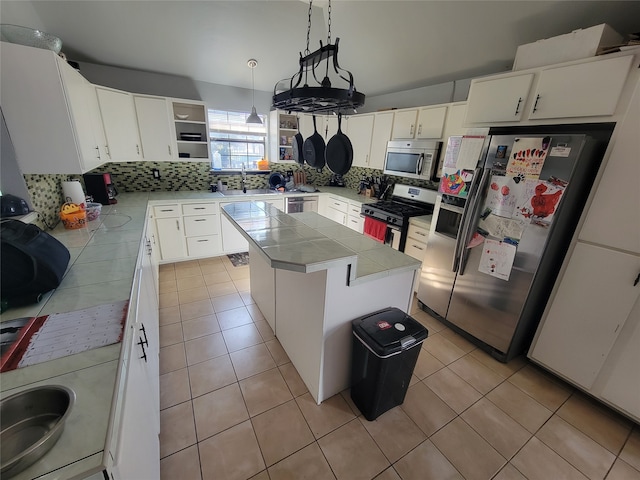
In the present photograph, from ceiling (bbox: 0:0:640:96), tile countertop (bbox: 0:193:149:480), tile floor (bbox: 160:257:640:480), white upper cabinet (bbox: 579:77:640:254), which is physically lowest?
tile floor (bbox: 160:257:640:480)

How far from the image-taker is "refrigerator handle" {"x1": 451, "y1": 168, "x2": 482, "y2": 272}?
208 cm

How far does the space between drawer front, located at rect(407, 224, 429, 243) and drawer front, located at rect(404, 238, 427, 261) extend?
0.05 meters

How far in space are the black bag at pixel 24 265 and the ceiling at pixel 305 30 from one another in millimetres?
1664

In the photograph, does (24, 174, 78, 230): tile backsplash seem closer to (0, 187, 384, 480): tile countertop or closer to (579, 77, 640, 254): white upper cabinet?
(0, 187, 384, 480): tile countertop

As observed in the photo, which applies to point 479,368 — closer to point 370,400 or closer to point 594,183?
point 370,400

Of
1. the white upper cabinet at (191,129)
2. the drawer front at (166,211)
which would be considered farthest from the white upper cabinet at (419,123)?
the drawer front at (166,211)

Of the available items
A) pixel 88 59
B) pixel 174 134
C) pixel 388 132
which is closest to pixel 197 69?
pixel 174 134

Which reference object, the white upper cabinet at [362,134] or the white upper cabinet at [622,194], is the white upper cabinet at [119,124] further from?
the white upper cabinet at [622,194]

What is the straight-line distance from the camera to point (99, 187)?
2906mm

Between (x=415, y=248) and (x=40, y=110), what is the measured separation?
128 inches

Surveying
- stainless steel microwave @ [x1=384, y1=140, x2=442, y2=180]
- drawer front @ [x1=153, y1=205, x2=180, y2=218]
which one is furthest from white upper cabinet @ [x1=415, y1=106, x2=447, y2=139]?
drawer front @ [x1=153, y1=205, x2=180, y2=218]

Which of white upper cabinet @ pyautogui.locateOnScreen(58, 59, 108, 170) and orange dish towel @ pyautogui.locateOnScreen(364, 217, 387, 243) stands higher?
white upper cabinet @ pyautogui.locateOnScreen(58, 59, 108, 170)

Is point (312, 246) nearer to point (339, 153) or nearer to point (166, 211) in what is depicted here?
point (339, 153)

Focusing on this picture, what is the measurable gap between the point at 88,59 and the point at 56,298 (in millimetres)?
3251
